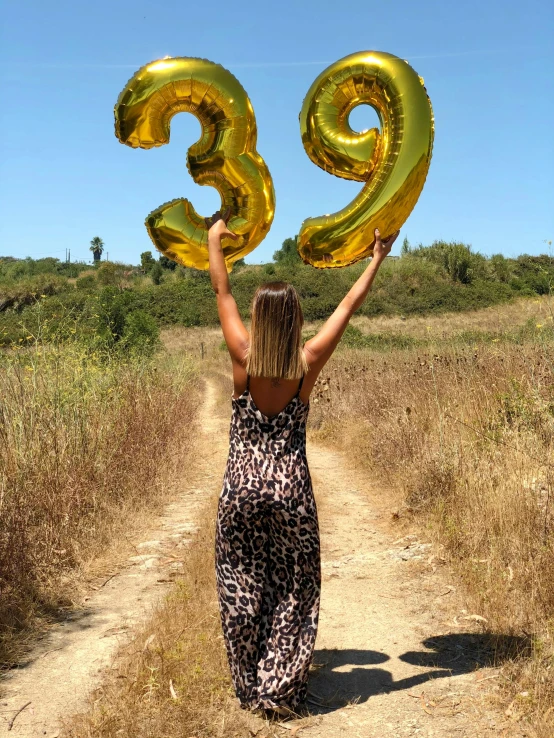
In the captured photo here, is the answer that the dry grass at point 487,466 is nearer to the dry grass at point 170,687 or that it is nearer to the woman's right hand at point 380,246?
the dry grass at point 170,687

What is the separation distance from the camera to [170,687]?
301cm

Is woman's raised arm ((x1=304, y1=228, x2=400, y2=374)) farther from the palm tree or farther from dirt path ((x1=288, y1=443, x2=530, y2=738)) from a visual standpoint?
the palm tree

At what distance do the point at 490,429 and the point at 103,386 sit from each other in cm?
381

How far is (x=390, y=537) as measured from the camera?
5.71m

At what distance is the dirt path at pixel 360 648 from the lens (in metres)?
2.97

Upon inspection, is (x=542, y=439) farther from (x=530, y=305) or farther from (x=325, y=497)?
(x=530, y=305)

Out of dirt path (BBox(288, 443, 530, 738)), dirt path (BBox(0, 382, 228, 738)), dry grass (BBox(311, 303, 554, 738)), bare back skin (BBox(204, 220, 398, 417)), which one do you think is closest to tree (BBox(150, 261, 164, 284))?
dry grass (BBox(311, 303, 554, 738))

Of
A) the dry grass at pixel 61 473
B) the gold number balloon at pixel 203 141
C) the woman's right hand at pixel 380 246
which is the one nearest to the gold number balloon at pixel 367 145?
the woman's right hand at pixel 380 246

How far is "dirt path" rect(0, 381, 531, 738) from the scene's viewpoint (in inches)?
117

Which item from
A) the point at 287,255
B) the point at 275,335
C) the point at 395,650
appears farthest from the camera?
the point at 287,255

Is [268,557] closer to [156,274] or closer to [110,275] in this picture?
[156,274]

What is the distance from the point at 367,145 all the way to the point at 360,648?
2.57m

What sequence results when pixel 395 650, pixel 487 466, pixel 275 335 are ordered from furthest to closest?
1. pixel 487 466
2. pixel 395 650
3. pixel 275 335

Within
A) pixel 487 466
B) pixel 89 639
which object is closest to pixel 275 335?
pixel 89 639
